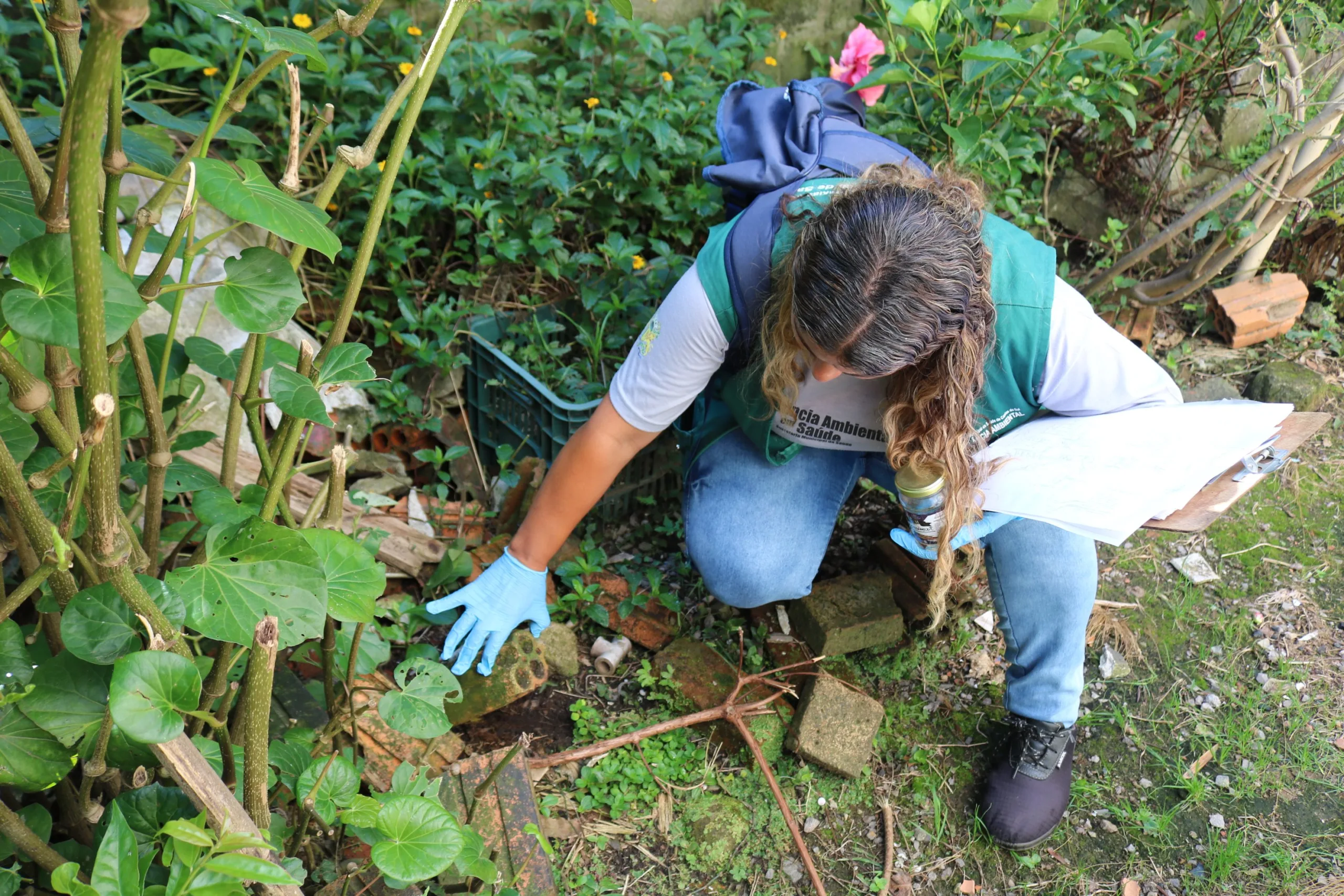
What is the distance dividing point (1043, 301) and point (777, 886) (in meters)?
1.28

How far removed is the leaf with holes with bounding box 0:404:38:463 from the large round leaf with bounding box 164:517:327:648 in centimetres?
23

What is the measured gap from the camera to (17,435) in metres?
0.99

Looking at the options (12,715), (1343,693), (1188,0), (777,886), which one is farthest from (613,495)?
(1188,0)

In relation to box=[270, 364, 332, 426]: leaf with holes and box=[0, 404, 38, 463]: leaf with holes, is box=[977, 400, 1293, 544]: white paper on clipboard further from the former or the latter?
box=[0, 404, 38, 463]: leaf with holes

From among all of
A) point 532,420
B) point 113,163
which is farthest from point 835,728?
point 113,163

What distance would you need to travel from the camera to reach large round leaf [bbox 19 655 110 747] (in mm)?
917

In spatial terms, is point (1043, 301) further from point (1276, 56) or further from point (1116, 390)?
point (1276, 56)

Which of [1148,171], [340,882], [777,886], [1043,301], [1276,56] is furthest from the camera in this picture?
[1148,171]

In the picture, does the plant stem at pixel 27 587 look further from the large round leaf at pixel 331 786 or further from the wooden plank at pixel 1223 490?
the wooden plank at pixel 1223 490

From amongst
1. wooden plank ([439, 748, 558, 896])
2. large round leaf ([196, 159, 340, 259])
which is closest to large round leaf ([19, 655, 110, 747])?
large round leaf ([196, 159, 340, 259])

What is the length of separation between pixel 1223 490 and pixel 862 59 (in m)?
1.40

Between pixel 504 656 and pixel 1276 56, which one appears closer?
pixel 504 656

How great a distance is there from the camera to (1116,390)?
1920 millimetres

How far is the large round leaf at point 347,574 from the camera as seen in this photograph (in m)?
1.04
